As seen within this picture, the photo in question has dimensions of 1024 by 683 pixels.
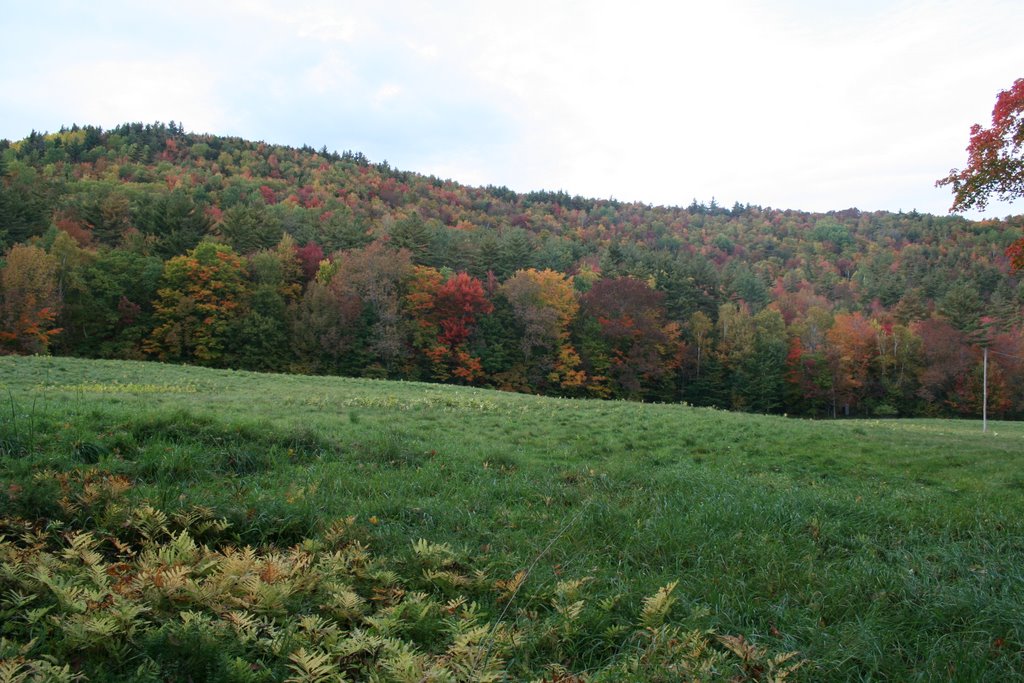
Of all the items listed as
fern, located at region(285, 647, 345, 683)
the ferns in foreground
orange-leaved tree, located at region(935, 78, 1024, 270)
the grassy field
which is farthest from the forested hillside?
fern, located at region(285, 647, 345, 683)

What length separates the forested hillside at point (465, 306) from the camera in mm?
41531

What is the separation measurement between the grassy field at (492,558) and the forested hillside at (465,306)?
28.3 m

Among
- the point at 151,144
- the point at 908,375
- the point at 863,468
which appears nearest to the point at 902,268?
the point at 908,375

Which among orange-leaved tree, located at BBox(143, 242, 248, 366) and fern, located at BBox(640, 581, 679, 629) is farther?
orange-leaved tree, located at BBox(143, 242, 248, 366)

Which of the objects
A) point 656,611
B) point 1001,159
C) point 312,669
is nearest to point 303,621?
point 312,669

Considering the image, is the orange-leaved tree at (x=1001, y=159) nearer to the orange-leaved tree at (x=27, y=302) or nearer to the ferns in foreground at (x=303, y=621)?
the ferns in foreground at (x=303, y=621)

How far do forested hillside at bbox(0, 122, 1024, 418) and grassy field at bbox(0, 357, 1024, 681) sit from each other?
1116 inches

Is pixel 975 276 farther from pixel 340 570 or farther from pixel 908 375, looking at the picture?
pixel 340 570

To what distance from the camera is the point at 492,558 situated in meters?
4.62

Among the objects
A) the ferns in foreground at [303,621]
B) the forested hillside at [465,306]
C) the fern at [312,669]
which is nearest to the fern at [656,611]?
the ferns in foreground at [303,621]

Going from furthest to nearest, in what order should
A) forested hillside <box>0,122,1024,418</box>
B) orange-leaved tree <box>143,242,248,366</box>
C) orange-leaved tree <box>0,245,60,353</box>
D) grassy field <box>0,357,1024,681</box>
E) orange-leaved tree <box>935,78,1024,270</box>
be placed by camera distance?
forested hillside <box>0,122,1024,418</box> → orange-leaved tree <box>143,242,248,366</box> → orange-leaved tree <box>0,245,60,353</box> → orange-leaved tree <box>935,78,1024,270</box> → grassy field <box>0,357,1024,681</box>

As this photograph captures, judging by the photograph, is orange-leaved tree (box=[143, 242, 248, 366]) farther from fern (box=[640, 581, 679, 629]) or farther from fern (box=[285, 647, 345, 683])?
fern (box=[640, 581, 679, 629])

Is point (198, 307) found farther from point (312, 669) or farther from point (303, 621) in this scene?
point (312, 669)

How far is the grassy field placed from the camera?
9.78 feet
